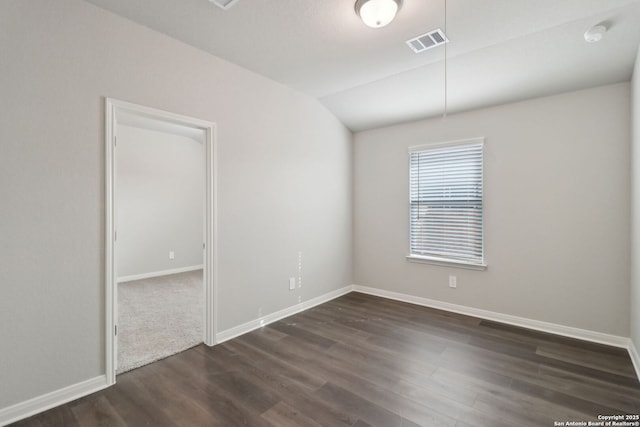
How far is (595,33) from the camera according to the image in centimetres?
221

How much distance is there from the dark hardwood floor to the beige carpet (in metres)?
0.22

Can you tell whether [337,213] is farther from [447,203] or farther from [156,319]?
[156,319]

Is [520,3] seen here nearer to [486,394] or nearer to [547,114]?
[547,114]

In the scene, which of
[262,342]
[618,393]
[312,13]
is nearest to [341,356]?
[262,342]

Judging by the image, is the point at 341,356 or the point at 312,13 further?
the point at 341,356

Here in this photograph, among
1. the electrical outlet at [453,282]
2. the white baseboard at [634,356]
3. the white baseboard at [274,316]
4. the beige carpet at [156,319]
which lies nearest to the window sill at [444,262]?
the electrical outlet at [453,282]

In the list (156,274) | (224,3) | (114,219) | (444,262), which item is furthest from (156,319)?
(444,262)

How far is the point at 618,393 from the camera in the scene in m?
2.10

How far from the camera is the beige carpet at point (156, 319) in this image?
272 cm

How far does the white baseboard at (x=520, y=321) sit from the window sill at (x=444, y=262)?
493mm

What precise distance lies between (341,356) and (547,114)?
3.19 metres

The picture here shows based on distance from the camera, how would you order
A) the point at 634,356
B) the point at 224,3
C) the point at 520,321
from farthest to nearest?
the point at 520,321, the point at 634,356, the point at 224,3

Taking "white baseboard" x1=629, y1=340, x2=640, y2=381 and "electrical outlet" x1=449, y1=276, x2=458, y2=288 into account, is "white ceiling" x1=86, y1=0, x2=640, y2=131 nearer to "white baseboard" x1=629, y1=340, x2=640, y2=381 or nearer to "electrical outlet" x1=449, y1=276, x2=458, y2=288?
"electrical outlet" x1=449, y1=276, x2=458, y2=288

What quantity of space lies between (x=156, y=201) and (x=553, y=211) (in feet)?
20.5
